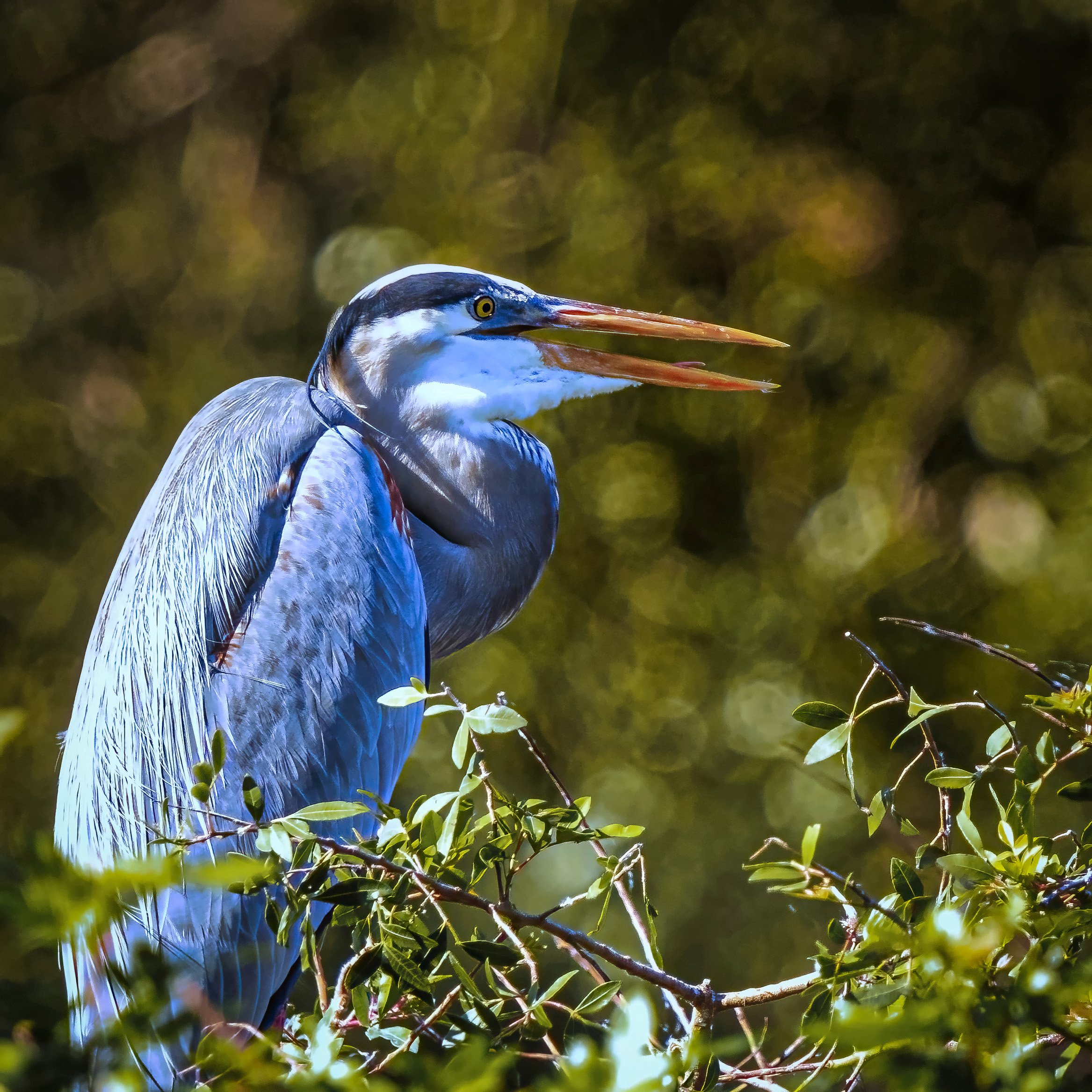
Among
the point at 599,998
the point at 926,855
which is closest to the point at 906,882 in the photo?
the point at 926,855

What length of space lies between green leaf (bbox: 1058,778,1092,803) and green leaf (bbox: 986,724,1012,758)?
9cm

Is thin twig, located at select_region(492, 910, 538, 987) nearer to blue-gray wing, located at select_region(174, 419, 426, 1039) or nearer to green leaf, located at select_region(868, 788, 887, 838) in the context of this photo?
green leaf, located at select_region(868, 788, 887, 838)

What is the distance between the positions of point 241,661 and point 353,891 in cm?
78

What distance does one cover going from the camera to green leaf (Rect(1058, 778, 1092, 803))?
0.73 meters

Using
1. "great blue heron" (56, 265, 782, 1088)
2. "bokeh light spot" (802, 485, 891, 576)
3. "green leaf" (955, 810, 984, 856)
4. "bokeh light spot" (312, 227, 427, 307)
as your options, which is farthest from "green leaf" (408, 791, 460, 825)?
"bokeh light spot" (312, 227, 427, 307)

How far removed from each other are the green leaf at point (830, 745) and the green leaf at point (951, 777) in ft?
0.21

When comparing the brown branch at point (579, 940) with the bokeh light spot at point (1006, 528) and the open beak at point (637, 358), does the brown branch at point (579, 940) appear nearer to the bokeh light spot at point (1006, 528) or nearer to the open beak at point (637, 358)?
the open beak at point (637, 358)

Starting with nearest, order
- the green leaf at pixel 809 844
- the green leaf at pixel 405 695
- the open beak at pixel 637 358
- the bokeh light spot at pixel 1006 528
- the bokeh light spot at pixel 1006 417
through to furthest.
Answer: the green leaf at pixel 809 844
the green leaf at pixel 405 695
the open beak at pixel 637 358
the bokeh light spot at pixel 1006 528
the bokeh light spot at pixel 1006 417

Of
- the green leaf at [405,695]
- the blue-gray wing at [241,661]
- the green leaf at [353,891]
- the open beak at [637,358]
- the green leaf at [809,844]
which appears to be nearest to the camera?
the green leaf at [809,844]

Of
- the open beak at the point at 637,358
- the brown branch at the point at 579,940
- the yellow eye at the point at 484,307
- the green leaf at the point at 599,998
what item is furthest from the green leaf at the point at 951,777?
the yellow eye at the point at 484,307

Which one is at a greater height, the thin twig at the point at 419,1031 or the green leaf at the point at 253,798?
the green leaf at the point at 253,798

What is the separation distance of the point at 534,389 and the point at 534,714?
1594 mm

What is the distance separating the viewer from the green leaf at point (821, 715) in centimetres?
86

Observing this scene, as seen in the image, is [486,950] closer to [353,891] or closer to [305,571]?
[353,891]
